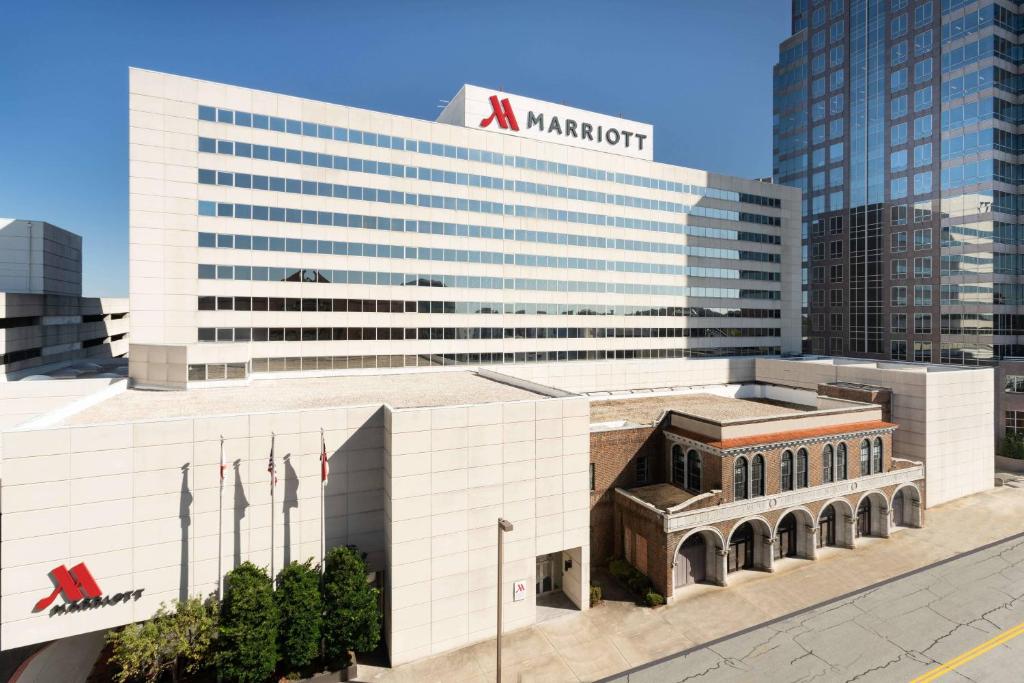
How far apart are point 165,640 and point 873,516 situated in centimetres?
4515

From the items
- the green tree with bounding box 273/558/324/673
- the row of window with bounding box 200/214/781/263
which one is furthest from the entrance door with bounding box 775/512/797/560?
the row of window with bounding box 200/214/781/263

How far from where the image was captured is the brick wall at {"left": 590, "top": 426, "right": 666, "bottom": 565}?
32.6m

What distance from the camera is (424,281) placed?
46531mm

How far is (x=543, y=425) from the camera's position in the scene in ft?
87.6

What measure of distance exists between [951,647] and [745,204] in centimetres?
5342

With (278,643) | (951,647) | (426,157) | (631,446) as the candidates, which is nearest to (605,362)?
(631,446)

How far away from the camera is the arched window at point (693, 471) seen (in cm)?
3262

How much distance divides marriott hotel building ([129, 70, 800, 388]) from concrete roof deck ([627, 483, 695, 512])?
21.0 meters

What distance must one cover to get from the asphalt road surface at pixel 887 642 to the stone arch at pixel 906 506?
24.5ft

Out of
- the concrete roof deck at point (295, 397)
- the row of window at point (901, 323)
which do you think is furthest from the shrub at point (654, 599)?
the row of window at point (901, 323)

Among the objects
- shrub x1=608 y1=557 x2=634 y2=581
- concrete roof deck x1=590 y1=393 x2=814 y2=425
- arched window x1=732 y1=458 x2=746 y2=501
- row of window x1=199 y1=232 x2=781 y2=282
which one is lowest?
shrub x1=608 y1=557 x2=634 y2=581

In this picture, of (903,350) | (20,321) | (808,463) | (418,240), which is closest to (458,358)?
(418,240)

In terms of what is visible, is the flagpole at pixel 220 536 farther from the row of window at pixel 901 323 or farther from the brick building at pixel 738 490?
the row of window at pixel 901 323

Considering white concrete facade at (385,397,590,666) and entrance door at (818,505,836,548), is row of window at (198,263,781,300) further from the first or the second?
entrance door at (818,505,836,548)
